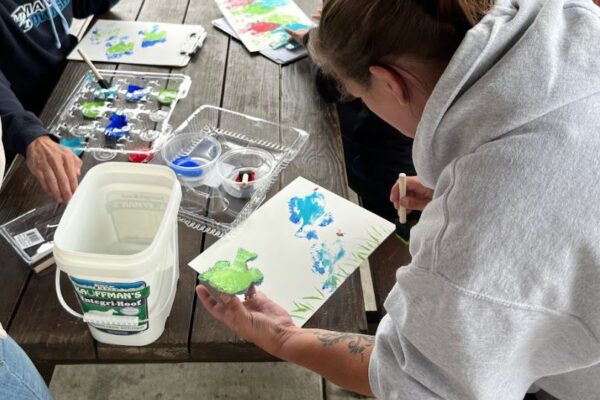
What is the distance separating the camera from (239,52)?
167 centimetres

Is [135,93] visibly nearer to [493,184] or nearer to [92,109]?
[92,109]

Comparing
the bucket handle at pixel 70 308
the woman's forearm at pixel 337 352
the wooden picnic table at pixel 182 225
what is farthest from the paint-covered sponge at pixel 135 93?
the woman's forearm at pixel 337 352

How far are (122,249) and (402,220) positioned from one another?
0.65 metres

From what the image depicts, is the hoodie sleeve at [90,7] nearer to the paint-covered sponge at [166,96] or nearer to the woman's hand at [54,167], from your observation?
the paint-covered sponge at [166,96]

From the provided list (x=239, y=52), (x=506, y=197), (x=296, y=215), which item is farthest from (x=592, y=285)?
(x=239, y=52)

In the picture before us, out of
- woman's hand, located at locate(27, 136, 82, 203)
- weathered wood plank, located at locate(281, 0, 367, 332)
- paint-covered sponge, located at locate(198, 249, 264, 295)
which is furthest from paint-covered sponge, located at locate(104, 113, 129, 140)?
paint-covered sponge, located at locate(198, 249, 264, 295)

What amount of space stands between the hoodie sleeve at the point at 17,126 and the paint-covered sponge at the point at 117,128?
0.15m

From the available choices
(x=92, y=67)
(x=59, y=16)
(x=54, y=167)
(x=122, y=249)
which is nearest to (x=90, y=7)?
(x=59, y=16)

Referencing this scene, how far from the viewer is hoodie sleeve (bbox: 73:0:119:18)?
1846 millimetres

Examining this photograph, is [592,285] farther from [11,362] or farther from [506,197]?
[11,362]

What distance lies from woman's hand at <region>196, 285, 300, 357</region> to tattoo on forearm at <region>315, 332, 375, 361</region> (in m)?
0.05

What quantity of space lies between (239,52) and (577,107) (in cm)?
117

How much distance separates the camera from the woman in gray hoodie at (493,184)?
66cm

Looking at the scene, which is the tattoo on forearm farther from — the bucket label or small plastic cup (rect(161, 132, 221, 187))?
small plastic cup (rect(161, 132, 221, 187))
